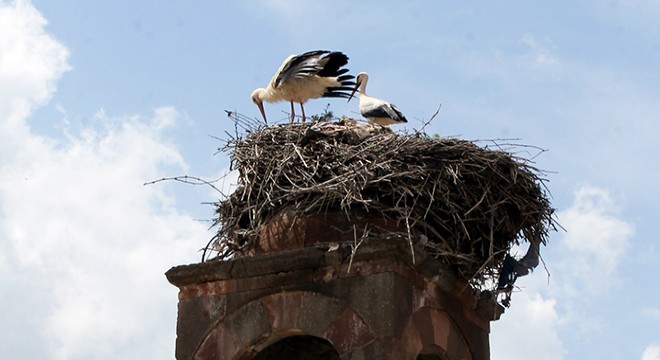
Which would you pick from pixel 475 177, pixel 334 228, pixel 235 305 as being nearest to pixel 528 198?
pixel 475 177

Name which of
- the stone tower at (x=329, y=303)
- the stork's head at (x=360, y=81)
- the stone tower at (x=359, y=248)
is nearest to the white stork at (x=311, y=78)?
the stork's head at (x=360, y=81)

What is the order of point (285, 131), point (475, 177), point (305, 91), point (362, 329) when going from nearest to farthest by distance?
1. point (362, 329)
2. point (475, 177)
3. point (285, 131)
4. point (305, 91)

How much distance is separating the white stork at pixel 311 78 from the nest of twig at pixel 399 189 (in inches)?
95.6

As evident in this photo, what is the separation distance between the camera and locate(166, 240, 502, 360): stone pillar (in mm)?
9102

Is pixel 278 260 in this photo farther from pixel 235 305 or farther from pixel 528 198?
pixel 528 198

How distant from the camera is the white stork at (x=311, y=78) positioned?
13.4 m

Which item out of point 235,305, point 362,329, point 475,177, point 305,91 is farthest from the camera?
point 305,91

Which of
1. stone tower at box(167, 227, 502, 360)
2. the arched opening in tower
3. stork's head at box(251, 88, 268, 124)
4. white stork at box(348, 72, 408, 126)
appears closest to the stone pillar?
stone tower at box(167, 227, 502, 360)

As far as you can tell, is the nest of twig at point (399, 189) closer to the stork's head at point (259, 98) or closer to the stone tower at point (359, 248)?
the stone tower at point (359, 248)

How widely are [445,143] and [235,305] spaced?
7.31ft

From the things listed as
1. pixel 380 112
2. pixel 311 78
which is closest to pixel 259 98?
pixel 311 78

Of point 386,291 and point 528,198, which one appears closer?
point 386,291

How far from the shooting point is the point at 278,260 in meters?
9.54

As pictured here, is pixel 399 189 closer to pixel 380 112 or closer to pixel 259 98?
pixel 380 112
